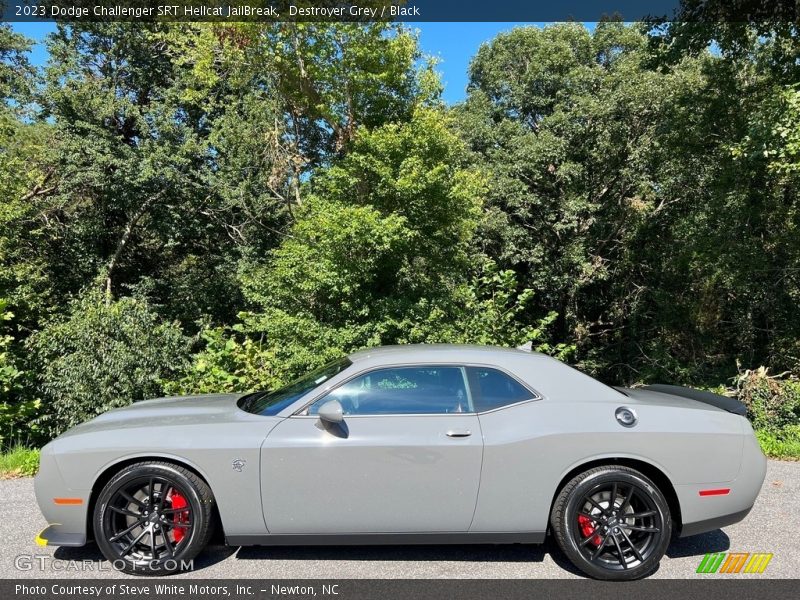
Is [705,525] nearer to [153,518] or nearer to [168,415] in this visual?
[153,518]

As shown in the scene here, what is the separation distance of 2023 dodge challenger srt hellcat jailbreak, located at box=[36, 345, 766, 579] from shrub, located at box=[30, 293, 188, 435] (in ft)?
22.3

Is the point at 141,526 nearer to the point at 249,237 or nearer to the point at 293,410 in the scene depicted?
the point at 293,410

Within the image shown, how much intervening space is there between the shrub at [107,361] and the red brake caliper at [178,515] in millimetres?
6876

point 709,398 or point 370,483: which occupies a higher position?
point 709,398

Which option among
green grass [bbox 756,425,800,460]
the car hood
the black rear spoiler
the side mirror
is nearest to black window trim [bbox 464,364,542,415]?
the side mirror

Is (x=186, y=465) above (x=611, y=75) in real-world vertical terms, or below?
below

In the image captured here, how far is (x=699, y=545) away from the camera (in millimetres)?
3850

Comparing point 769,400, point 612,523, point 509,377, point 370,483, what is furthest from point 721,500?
point 769,400

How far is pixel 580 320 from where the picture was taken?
67.3ft

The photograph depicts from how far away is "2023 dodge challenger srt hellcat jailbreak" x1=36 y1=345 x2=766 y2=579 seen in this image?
3400mm

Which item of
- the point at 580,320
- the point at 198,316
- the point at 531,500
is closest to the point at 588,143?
the point at 580,320

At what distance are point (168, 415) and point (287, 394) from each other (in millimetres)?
792

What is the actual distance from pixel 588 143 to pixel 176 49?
38.5 ft

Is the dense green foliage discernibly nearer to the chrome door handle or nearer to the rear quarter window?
the rear quarter window
